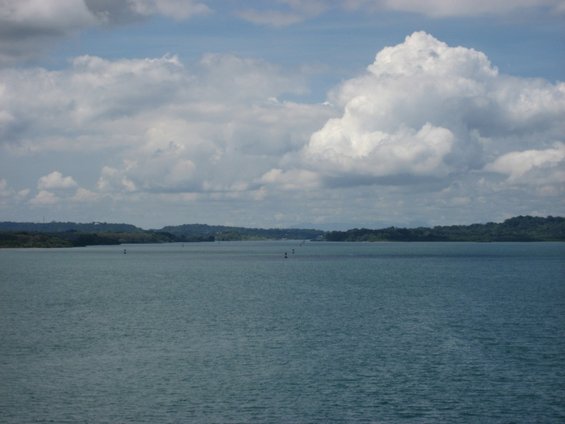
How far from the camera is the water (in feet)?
156

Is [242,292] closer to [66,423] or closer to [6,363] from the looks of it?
[6,363]

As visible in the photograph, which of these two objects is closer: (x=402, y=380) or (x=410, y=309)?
(x=402, y=380)

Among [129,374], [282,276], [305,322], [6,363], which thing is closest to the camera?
[129,374]

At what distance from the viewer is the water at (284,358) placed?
47.6 metres

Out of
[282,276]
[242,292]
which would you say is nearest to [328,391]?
[242,292]

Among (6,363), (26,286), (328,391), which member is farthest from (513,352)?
(26,286)

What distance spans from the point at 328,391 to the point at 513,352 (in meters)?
23.1

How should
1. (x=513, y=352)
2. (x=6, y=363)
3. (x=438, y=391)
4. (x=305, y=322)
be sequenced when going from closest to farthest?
1. (x=438, y=391)
2. (x=6, y=363)
3. (x=513, y=352)
4. (x=305, y=322)

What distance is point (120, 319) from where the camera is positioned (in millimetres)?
92625

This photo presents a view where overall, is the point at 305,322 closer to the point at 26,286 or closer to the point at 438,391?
the point at 438,391

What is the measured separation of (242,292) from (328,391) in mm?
80415

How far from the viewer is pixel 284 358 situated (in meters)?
64.1

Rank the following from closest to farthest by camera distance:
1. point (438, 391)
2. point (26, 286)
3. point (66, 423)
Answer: point (66, 423) → point (438, 391) → point (26, 286)

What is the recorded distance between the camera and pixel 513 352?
66000mm
